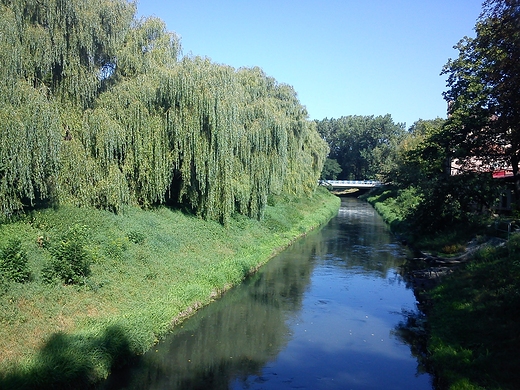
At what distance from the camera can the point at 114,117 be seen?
18.8 metres

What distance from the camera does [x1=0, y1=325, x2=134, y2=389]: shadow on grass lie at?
8.78 m

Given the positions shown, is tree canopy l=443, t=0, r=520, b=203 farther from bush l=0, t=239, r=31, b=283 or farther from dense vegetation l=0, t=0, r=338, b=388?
bush l=0, t=239, r=31, b=283

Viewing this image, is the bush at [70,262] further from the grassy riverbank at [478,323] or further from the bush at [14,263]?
the grassy riverbank at [478,323]

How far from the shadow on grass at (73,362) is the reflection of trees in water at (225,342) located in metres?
0.43

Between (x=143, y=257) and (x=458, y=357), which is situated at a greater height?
(x=143, y=257)

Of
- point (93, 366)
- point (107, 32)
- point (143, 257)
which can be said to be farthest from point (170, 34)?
point (93, 366)

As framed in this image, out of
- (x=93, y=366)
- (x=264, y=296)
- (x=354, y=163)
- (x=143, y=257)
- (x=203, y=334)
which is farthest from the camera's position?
(x=354, y=163)

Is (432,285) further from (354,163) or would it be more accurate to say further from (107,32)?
(354,163)

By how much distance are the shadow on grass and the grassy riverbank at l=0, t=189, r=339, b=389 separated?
0.02 meters

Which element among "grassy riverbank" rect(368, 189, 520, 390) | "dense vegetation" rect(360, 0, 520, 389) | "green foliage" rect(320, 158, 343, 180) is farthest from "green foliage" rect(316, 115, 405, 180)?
"grassy riverbank" rect(368, 189, 520, 390)

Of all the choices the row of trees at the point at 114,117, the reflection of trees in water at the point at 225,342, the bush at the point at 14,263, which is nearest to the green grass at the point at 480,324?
the reflection of trees in water at the point at 225,342

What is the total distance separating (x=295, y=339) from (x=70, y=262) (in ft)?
22.1

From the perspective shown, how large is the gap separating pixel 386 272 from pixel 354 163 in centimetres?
7783

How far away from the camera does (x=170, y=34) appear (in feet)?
74.4
